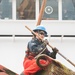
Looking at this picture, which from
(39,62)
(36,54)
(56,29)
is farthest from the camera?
(56,29)

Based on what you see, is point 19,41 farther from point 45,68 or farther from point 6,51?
point 45,68

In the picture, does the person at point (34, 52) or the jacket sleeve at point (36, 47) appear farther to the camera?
the jacket sleeve at point (36, 47)

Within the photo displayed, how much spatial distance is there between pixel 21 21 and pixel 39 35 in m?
5.18

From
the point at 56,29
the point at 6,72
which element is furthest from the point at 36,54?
the point at 56,29

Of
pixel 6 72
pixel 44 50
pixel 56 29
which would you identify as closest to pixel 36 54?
pixel 44 50

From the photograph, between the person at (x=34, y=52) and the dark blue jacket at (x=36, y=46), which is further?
the dark blue jacket at (x=36, y=46)

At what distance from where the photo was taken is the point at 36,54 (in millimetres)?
6629

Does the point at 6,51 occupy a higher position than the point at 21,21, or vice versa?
the point at 21,21

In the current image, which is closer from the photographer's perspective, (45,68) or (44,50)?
(45,68)

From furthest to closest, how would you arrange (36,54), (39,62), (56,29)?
1. (56,29)
2. (36,54)
3. (39,62)

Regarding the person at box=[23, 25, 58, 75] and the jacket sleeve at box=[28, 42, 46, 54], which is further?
the jacket sleeve at box=[28, 42, 46, 54]

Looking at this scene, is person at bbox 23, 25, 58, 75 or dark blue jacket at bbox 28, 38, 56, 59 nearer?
person at bbox 23, 25, 58, 75

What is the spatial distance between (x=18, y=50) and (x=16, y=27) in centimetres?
59

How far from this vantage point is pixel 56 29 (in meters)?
11.8
